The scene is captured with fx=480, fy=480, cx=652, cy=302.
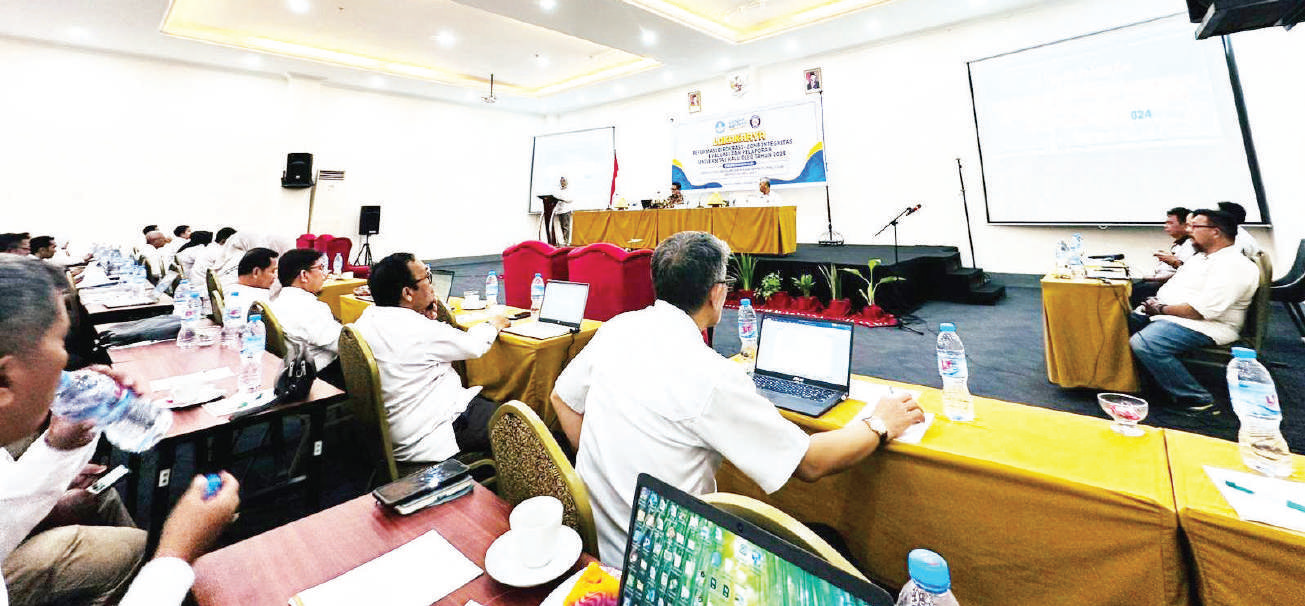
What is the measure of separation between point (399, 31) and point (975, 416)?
844cm

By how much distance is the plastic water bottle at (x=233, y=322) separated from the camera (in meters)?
2.54

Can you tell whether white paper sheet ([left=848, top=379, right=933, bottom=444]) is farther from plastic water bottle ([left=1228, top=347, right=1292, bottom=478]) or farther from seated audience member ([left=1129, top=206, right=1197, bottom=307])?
seated audience member ([left=1129, top=206, right=1197, bottom=307])

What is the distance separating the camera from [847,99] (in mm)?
7457

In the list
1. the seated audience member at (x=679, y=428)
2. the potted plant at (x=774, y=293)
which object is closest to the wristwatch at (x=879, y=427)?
the seated audience member at (x=679, y=428)

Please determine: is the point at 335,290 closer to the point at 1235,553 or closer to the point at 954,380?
the point at 954,380

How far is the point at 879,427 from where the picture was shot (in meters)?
1.22

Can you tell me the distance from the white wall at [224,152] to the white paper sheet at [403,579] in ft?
31.4

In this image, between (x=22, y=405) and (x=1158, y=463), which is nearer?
(x=22, y=405)

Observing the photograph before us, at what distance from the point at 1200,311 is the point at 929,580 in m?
3.36

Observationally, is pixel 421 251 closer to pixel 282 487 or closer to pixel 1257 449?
pixel 282 487

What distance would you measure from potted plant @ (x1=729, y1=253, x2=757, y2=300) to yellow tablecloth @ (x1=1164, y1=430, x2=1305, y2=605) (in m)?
4.93

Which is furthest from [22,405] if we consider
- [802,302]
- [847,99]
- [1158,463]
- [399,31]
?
[847,99]

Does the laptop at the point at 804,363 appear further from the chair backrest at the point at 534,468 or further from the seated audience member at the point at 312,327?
the seated audience member at the point at 312,327

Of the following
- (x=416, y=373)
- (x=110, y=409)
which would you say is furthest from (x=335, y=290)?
(x=110, y=409)
